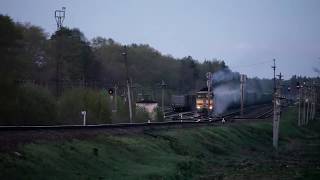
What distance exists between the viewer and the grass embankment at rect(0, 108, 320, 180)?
78.6 ft

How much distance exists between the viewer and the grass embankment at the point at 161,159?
24.0 metres

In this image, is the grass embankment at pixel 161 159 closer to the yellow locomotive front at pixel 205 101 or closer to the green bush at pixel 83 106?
the green bush at pixel 83 106

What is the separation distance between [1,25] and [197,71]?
124 meters

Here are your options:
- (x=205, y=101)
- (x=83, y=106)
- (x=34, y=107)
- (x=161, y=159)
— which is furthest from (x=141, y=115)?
(x=161, y=159)

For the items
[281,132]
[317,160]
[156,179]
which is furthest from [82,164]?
[281,132]

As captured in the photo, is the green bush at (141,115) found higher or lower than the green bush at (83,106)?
lower

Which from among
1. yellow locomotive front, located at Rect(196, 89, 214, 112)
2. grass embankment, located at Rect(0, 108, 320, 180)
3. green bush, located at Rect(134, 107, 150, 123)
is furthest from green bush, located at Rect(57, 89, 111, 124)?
yellow locomotive front, located at Rect(196, 89, 214, 112)

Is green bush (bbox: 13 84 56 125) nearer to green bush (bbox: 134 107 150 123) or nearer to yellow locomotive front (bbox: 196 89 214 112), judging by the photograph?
green bush (bbox: 134 107 150 123)

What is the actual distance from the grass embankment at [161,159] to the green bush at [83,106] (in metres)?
10.5

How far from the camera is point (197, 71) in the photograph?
18575 centimetres

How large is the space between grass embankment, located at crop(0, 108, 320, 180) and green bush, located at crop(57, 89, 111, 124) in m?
10.5

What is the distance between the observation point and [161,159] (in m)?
34.7

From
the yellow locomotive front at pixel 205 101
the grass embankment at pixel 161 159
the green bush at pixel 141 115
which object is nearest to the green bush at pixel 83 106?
the green bush at pixel 141 115

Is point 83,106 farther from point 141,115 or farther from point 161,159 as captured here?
point 161,159
